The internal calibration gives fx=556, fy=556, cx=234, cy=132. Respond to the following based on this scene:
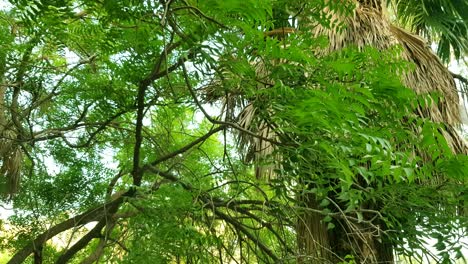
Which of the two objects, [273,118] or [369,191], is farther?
[369,191]

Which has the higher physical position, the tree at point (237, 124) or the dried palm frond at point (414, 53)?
the dried palm frond at point (414, 53)

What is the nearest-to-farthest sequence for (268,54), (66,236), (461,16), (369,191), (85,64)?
(268,54)
(369,191)
(85,64)
(66,236)
(461,16)

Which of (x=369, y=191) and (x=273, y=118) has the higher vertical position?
(x=273, y=118)

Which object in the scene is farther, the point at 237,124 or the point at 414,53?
the point at 414,53

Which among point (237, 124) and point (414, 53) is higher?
point (414, 53)

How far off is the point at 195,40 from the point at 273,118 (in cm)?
44

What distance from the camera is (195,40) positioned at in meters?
2.04

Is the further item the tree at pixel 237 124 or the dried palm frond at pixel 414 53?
the dried palm frond at pixel 414 53

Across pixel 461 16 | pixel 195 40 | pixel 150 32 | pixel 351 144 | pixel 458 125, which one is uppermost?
pixel 461 16

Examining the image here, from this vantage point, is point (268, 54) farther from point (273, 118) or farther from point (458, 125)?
point (458, 125)

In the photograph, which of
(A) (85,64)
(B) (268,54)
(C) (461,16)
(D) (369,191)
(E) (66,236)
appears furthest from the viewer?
(C) (461,16)

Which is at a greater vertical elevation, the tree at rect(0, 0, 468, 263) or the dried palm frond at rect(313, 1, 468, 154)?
the dried palm frond at rect(313, 1, 468, 154)

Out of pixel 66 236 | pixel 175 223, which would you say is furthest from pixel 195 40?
pixel 66 236

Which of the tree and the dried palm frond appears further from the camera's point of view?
the dried palm frond
